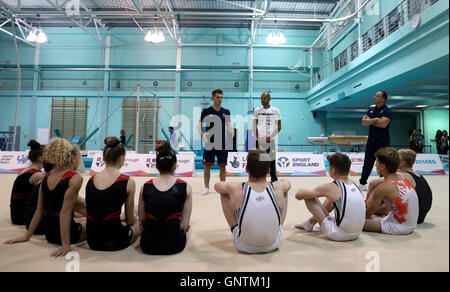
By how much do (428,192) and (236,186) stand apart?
5.85 ft

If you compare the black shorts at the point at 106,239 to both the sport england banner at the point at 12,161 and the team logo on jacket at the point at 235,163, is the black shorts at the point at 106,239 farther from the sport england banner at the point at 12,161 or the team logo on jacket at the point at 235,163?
the sport england banner at the point at 12,161

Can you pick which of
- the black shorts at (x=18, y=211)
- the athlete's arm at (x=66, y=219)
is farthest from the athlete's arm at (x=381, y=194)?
the black shorts at (x=18, y=211)

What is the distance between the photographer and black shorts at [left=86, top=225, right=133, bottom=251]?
5.04ft

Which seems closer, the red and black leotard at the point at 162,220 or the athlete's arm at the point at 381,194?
the red and black leotard at the point at 162,220

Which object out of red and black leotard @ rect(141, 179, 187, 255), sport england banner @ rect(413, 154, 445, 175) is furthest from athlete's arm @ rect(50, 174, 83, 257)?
sport england banner @ rect(413, 154, 445, 175)

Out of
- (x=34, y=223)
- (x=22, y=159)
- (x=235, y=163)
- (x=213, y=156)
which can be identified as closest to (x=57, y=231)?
(x=34, y=223)

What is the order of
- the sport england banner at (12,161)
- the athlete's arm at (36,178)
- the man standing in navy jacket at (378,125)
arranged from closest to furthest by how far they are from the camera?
1. the athlete's arm at (36,178)
2. the man standing in navy jacket at (378,125)
3. the sport england banner at (12,161)

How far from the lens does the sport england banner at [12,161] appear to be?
6.28 m

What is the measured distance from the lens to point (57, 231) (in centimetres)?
164

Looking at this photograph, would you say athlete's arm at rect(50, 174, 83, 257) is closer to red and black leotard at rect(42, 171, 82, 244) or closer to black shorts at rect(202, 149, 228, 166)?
red and black leotard at rect(42, 171, 82, 244)

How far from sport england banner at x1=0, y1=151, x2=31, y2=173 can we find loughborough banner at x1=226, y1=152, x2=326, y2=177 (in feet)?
17.6

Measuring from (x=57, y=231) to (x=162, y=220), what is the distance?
80 cm

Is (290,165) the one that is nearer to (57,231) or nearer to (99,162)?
(99,162)
